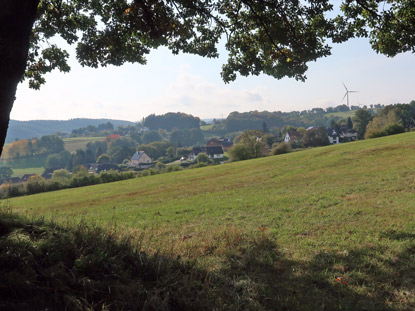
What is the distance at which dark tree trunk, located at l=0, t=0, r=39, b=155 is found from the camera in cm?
427

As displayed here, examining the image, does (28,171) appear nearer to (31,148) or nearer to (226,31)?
(31,148)

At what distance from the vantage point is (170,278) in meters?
4.43

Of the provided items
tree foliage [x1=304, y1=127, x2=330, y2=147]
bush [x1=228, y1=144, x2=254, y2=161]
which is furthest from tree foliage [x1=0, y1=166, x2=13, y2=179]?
tree foliage [x1=304, y1=127, x2=330, y2=147]

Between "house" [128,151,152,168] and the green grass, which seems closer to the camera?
the green grass

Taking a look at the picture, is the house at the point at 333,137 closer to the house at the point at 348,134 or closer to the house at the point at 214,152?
the house at the point at 348,134

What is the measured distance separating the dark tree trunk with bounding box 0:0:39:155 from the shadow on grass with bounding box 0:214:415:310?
1.96 metres

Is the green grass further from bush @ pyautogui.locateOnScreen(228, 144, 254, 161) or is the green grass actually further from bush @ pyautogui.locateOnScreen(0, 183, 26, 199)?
bush @ pyautogui.locateOnScreen(228, 144, 254, 161)

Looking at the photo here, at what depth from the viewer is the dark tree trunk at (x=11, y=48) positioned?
14.0 feet

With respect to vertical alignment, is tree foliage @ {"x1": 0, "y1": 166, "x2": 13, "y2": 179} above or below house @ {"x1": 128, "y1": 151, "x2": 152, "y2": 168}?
below

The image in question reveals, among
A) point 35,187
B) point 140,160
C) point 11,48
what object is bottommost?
point 140,160

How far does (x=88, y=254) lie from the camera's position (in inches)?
187

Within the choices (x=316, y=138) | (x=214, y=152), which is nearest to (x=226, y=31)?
(x=316, y=138)

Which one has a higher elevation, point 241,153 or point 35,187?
point 241,153

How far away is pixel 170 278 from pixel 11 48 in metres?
Answer: 4.21
